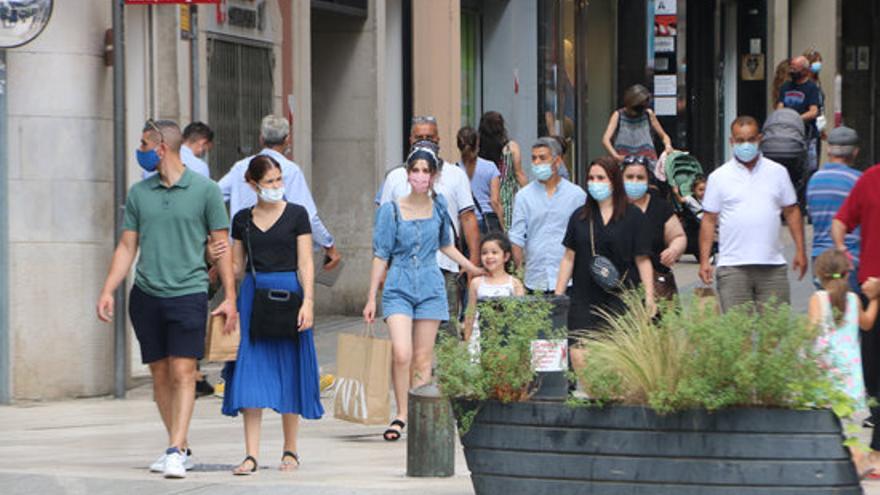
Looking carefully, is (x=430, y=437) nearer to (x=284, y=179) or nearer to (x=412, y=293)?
(x=412, y=293)

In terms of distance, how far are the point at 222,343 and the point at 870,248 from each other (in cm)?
332

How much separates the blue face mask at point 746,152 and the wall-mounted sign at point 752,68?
81.9 feet

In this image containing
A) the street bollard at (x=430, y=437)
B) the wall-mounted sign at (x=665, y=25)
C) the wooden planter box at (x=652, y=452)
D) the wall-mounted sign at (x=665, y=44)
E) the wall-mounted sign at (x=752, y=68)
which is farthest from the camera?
the wall-mounted sign at (x=752, y=68)

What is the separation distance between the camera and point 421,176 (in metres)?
12.1

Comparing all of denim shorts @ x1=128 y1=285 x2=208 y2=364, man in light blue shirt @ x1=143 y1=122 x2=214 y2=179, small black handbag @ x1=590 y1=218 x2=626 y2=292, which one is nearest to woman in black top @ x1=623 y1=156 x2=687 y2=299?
small black handbag @ x1=590 y1=218 x2=626 y2=292

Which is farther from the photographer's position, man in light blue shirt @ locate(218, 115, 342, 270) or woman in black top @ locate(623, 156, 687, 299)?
man in light blue shirt @ locate(218, 115, 342, 270)

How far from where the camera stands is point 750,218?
41.7 feet

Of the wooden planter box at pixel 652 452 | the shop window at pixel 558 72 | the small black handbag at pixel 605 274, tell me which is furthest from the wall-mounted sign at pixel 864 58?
the wooden planter box at pixel 652 452

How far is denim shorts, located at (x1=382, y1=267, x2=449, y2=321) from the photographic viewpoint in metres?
12.1

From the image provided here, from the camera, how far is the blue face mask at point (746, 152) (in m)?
12.8

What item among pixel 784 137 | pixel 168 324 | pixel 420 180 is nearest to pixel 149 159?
pixel 168 324

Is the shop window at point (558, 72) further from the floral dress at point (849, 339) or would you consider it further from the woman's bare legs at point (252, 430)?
the floral dress at point (849, 339)

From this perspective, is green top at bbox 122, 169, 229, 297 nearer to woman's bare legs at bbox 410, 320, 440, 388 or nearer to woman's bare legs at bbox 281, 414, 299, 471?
woman's bare legs at bbox 281, 414, 299, 471

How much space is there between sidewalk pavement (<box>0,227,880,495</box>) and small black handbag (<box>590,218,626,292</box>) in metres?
1.12
